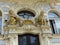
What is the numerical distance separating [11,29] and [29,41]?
1.23 m

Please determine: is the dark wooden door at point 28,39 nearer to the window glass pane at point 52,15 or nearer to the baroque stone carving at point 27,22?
the baroque stone carving at point 27,22

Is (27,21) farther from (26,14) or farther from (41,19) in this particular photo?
(26,14)

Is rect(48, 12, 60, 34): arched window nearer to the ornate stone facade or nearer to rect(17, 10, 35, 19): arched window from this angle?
the ornate stone facade

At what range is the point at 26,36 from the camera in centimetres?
1098

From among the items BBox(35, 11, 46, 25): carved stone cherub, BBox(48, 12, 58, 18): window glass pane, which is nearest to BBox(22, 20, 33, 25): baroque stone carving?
BBox(35, 11, 46, 25): carved stone cherub

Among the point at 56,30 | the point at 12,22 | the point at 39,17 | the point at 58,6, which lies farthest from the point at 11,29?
the point at 58,6

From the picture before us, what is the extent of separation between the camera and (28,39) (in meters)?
10.8

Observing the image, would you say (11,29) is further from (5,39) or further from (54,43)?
(54,43)

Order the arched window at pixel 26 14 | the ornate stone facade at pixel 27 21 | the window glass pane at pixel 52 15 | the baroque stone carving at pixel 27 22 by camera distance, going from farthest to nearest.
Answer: the window glass pane at pixel 52 15 < the arched window at pixel 26 14 < the baroque stone carving at pixel 27 22 < the ornate stone facade at pixel 27 21

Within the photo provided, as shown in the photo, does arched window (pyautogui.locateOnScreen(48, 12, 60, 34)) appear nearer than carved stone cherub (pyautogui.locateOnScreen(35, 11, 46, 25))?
No

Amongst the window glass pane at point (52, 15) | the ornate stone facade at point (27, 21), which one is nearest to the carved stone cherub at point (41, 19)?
the ornate stone facade at point (27, 21)

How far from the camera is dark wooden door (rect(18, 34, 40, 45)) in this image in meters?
10.6

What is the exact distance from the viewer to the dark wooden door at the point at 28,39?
10648 mm

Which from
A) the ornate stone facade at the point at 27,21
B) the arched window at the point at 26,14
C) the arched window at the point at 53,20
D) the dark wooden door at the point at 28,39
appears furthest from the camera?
the arched window at the point at 26,14
